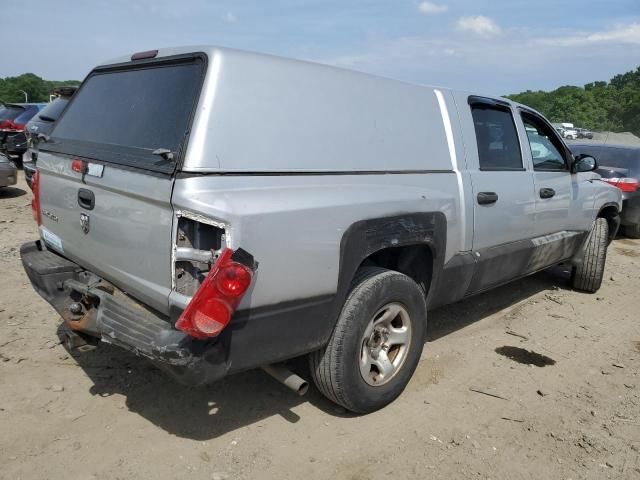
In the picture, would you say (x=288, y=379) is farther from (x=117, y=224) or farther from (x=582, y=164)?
(x=582, y=164)

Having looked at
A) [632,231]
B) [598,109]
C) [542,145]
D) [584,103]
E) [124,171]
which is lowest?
[632,231]

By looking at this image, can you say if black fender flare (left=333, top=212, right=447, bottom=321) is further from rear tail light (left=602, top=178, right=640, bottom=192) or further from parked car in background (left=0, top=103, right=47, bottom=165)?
parked car in background (left=0, top=103, right=47, bottom=165)

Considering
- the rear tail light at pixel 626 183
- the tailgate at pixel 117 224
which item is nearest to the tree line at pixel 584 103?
the rear tail light at pixel 626 183

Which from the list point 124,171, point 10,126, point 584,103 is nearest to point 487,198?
point 124,171

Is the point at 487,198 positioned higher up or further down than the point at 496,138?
further down

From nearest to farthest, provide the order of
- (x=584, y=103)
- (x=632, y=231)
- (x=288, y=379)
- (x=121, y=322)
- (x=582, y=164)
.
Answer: (x=121, y=322) → (x=288, y=379) → (x=582, y=164) → (x=632, y=231) → (x=584, y=103)

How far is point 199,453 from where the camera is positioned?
2.81 m

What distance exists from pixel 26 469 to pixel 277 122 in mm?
2073

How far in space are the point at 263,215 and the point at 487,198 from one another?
2047 millimetres

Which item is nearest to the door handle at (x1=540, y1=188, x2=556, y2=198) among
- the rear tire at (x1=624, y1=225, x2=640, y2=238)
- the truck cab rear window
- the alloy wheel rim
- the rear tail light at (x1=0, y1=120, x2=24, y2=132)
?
the alloy wheel rim

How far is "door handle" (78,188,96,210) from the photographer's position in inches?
114

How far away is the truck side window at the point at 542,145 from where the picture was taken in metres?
4.61

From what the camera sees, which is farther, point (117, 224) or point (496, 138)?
point (496, 138)

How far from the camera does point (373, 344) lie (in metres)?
3.22
